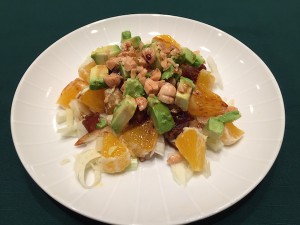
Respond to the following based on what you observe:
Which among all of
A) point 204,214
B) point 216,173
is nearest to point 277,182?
point 216,173

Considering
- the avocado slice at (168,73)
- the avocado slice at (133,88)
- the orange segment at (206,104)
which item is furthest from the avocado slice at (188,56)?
the avocado slice at (133,88)

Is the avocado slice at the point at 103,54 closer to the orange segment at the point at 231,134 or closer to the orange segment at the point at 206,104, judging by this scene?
the orange segment at the point at 206,104

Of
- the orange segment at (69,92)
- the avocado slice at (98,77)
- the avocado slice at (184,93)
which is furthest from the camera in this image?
the orange segment at (69,92)

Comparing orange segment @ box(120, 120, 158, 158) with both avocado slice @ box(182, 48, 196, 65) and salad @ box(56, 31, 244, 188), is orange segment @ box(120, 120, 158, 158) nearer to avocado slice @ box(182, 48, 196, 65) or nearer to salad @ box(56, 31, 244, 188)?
salad @ box(56, 31, 244, 188)

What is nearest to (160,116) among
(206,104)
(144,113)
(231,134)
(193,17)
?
(144,113)

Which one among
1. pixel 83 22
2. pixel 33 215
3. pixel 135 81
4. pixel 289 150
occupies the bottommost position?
pixel 33 215

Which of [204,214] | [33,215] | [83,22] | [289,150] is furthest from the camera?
[83,22]

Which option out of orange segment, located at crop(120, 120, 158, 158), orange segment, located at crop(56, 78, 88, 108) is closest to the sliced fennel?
orange segment, located at crop(120, 120, 158, 158)

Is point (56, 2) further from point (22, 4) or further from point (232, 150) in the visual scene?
point (232, 150)
